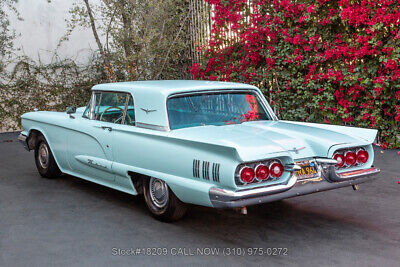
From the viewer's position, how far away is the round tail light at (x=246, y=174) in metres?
3.99

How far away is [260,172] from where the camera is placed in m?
4.04

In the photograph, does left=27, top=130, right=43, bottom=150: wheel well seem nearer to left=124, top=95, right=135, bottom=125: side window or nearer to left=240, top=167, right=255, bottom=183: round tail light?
left=124, top=95, right=135, bottom=125: side window

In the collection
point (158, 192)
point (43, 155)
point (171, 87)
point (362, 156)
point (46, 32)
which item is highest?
point (46, 32)

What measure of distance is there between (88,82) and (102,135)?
28.6ft

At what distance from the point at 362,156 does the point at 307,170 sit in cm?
68

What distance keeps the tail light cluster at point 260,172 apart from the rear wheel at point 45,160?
3.73m

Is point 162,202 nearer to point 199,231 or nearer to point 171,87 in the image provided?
point 199,231

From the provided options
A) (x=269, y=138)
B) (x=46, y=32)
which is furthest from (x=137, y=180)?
(x=46, y=32)

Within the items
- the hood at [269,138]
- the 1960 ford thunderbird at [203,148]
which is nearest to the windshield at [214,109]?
the 1960 ford thunderbird at [203,148]

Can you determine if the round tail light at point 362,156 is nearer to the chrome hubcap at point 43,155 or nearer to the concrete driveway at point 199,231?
the concrete driveway at point 199,231

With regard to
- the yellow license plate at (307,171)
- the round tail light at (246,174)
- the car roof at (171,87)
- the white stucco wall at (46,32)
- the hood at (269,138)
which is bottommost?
the yellow license plate at (307,171)

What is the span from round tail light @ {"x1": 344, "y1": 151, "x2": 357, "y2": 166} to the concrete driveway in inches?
24.3

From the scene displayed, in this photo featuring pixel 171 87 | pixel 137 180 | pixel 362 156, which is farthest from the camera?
pixel 137 180

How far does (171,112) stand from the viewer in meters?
4.89
